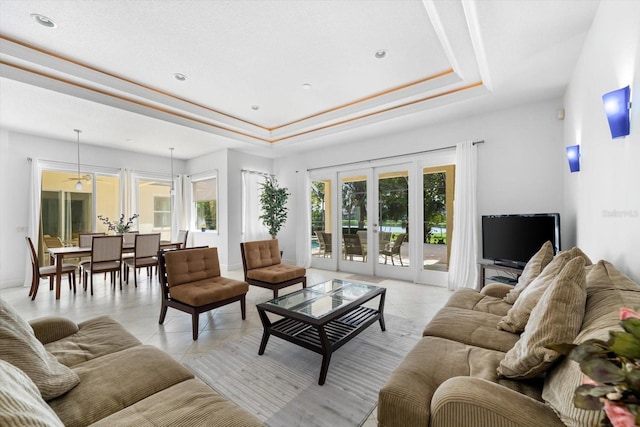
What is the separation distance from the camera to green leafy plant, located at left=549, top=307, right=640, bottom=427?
50 cm

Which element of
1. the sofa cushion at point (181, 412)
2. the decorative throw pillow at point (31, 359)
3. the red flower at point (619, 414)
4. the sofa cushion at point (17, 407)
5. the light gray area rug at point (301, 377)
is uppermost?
the red flower at point (619, 414)

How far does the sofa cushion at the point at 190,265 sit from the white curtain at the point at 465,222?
137 inches

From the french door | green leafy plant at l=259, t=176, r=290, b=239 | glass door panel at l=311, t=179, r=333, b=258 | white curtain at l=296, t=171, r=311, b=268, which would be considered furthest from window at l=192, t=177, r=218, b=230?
the french door

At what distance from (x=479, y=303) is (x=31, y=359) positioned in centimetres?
283

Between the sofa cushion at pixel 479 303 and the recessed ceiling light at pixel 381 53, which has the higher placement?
the recessed ceiling light at pixel 381 53

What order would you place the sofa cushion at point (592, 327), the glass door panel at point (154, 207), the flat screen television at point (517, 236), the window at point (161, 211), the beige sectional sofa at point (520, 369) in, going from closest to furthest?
the sofa cushion at point (592, 327)
the beige sectional sofa at point (520, 369)
the flat screen television at point (517, 236)
the glass door panel at point (154, 207)
the window at point (161, 211)

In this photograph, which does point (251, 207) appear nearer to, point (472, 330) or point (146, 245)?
point (146, 245)

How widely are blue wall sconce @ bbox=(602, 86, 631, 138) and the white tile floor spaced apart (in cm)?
220

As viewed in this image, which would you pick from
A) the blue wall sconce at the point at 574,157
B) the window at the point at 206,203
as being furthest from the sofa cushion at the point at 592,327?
the window at the point at 206,203

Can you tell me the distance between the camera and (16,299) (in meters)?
4.09

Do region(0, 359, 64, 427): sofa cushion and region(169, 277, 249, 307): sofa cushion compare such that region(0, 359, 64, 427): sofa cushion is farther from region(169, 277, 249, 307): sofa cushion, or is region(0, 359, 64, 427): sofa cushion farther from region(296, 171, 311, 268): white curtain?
region(296, 171, 311, 268): white curtain

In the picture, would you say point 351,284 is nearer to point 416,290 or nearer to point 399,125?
point 416,290

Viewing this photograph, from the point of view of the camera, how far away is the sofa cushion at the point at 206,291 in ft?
9.14

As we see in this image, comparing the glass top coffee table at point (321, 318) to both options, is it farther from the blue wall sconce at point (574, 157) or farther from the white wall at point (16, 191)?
the white wall at point (16, 191)
